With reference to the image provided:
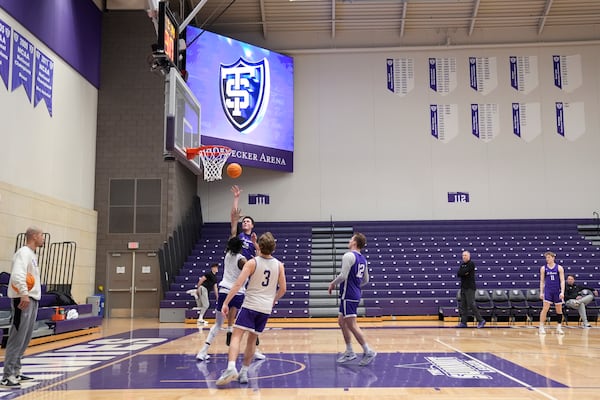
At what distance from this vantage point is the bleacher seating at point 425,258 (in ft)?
53.0

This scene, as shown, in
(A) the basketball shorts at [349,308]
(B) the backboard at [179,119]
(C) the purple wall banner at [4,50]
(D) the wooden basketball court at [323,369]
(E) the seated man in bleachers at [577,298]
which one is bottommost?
(D) the wooden basketball court at [323,369]

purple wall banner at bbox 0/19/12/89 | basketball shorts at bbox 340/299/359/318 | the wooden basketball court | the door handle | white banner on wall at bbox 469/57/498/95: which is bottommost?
the wooden basketball court

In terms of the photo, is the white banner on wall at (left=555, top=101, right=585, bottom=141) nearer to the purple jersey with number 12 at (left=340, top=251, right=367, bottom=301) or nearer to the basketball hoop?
the basketball hoop

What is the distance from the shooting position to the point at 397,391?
5.12 metres

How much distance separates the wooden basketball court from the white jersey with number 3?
A: 74 centimetres

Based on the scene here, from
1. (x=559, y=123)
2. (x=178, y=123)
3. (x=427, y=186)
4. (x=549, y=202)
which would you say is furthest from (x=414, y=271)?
(x=178, y=123)

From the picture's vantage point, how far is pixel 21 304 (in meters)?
5.67

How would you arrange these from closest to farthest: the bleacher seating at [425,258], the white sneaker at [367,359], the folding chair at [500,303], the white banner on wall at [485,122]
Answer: the white sneaker at [367,359] → the folding chair at [500,303] → the bleacher seating at [425,258] → the white banner on wall at [485,122]

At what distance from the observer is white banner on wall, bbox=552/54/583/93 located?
20781 mm

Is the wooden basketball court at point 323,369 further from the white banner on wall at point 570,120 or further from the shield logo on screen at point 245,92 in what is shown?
the white banner on wall at point 570,120

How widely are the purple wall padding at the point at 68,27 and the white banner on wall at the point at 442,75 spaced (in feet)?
37.4

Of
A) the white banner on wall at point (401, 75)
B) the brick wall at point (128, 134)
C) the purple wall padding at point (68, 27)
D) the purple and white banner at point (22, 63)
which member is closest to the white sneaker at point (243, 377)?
the purple and white banner at point (22, 63)

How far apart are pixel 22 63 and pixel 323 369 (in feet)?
33.3

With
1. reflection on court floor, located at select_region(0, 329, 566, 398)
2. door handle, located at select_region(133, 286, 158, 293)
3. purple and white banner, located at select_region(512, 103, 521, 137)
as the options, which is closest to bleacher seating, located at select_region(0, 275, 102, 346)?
reflection on court floor, located at select_region(0, 329, 566, 398)
